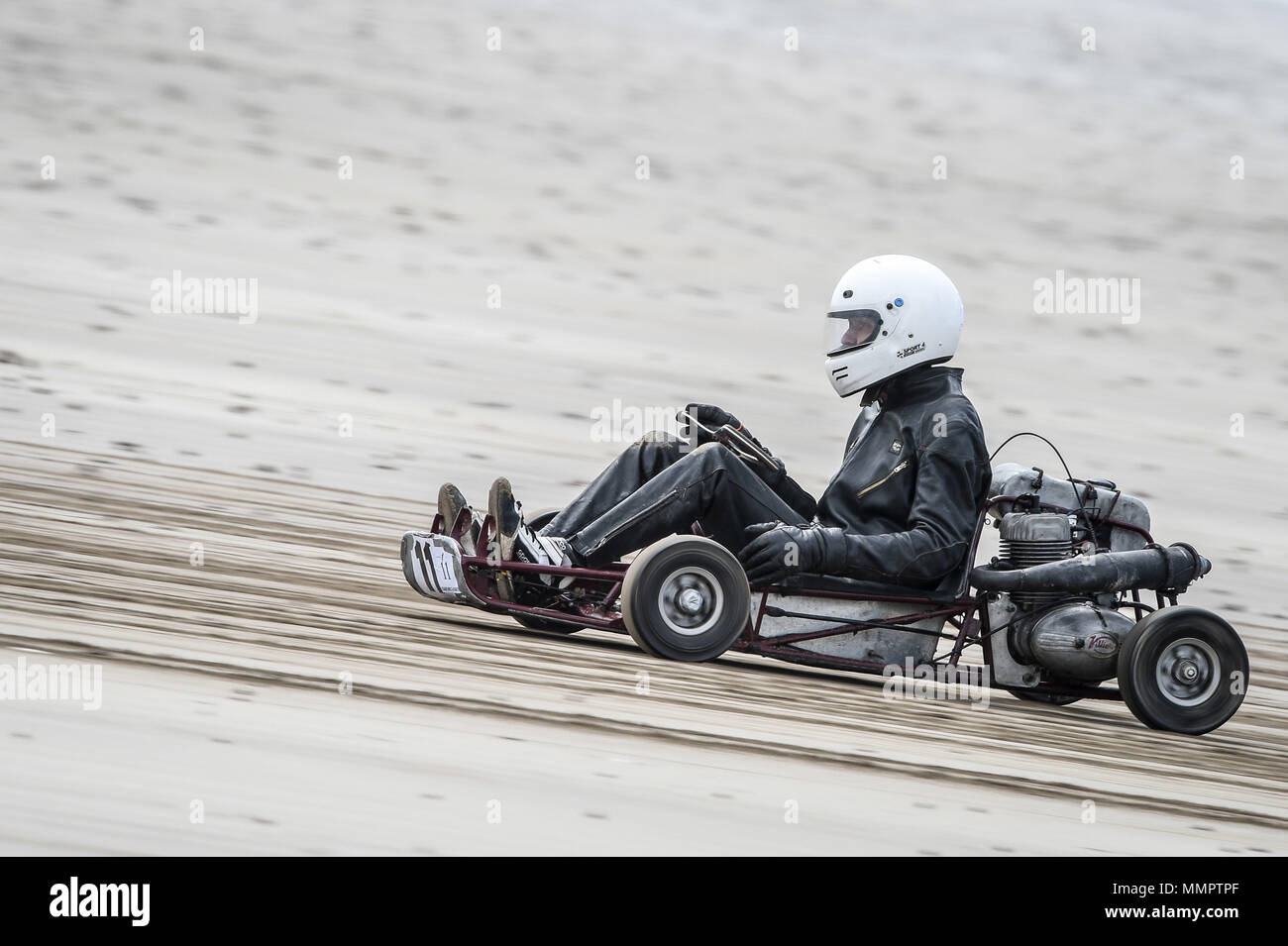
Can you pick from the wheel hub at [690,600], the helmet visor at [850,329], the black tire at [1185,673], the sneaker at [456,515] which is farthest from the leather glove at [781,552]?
the black tire at [1185,673]

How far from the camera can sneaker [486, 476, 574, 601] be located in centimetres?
498

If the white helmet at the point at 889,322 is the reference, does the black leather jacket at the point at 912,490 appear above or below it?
below

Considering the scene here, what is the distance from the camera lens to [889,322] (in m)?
5.40

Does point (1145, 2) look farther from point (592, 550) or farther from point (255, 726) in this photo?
point (255, 726)

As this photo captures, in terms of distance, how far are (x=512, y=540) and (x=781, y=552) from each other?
2.52 feet

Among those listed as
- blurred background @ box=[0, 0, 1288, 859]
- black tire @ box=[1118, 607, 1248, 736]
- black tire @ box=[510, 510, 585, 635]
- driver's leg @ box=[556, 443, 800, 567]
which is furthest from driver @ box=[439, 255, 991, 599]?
blurred background @ box=[0, 0, 1288, 859]

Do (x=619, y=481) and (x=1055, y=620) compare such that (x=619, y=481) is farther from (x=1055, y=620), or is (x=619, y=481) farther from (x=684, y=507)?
(x=1055, y=620)

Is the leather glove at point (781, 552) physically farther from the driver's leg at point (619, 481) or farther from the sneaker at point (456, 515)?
the sneaker at point (456, 515)

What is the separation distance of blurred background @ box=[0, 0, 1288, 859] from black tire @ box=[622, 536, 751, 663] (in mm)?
2001

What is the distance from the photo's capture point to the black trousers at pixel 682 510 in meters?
5.09

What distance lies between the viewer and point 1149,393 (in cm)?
1126

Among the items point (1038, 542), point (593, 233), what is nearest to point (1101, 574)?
point (1038, 542)

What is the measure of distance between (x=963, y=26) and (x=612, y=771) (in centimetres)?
1577
